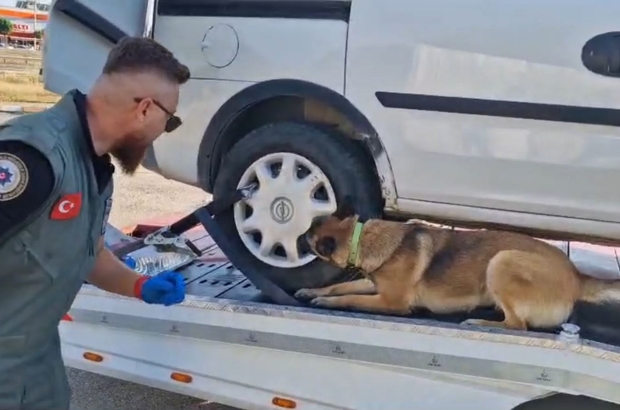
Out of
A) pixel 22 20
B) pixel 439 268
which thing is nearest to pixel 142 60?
pixel 439 268

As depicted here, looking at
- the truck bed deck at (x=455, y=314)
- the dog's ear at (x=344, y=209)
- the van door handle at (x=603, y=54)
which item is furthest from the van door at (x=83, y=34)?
the van door handle at (x=603, y=54)

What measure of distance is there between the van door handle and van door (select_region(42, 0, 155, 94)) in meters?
1.75

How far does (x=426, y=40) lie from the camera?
8.86 ft

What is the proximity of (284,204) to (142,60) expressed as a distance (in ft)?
3.74

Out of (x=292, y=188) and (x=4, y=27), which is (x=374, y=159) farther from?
(x=4, y=27)

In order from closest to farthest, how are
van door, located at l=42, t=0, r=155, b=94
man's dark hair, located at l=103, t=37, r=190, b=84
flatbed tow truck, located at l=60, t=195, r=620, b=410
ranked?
man's dark hair, located at l=103, t=37, r=190, b=84, flatbed tow truck, located at l=60, t=195, r=620, b=410, van door, located at l=42, t=0, r=155, b=94

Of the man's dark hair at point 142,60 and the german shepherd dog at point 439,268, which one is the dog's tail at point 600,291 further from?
the man's dark hair at point 142,60

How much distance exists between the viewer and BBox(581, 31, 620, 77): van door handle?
97.2 inches

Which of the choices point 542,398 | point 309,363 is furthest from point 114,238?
point 542,398

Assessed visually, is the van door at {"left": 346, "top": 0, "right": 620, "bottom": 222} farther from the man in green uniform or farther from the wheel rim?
the man in green uniform

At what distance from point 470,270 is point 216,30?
1.39m

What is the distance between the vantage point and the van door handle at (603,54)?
247 cm

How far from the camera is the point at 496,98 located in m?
2.64

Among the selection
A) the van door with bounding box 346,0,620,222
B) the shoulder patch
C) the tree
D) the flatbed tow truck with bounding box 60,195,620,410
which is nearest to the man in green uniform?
the shoulder patch
